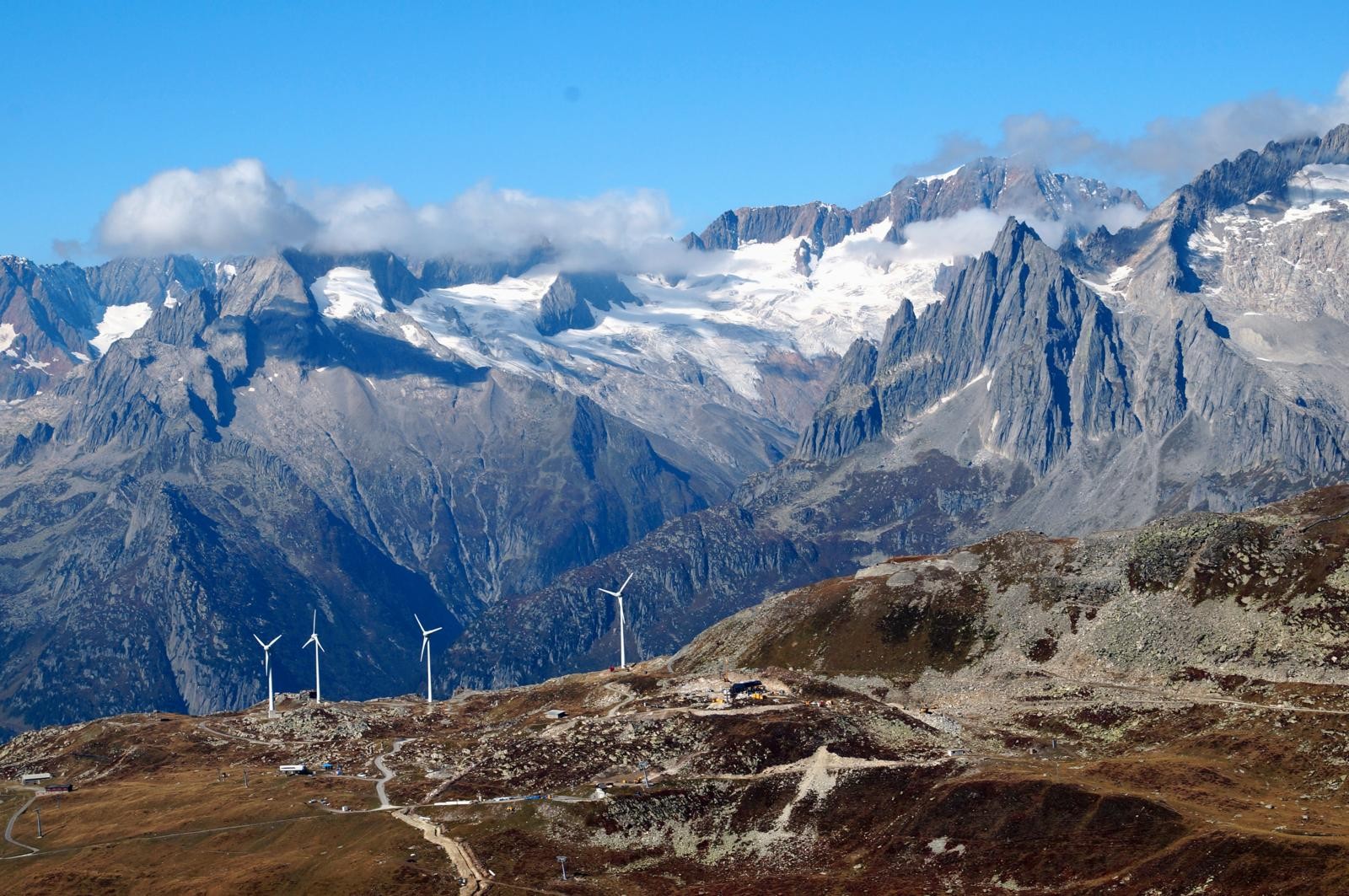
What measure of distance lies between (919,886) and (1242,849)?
39.5 m

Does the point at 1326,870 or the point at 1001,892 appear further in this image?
the point at 1001,892

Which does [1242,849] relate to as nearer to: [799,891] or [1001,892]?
[1001,892]

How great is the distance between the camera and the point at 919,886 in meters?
194

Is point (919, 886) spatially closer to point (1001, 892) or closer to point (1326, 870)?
point (1001, 892)

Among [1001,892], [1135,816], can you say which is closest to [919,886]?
[1001,892]

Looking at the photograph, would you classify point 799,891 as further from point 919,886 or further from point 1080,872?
point 1080,872

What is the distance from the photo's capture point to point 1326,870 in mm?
166625

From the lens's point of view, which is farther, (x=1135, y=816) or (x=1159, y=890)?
(x=1135, y=816)

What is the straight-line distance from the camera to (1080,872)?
188 m

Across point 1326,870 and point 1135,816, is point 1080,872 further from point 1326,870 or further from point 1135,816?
point 1326,870

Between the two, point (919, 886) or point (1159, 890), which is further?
point (919, 886)

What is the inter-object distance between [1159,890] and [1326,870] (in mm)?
18168

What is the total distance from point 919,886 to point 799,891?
15.5 meters

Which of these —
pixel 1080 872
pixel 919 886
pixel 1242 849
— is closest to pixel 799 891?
pixel 919 886
